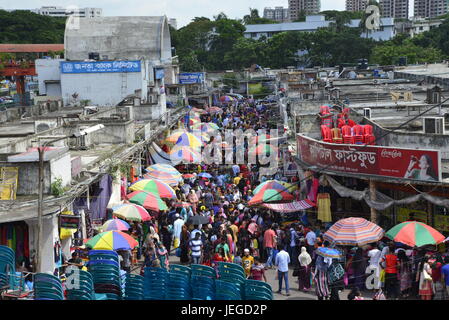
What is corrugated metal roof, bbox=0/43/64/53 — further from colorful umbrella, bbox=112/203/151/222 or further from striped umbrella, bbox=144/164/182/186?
colorful umbrella, bbox=112/203/151/222

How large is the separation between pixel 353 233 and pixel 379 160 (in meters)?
2.71

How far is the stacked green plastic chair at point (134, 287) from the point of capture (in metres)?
11.3

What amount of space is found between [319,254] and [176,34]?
3317 inches

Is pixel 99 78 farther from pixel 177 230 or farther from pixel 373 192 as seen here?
pixel 373 192

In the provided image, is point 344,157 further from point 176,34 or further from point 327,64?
point 176,34

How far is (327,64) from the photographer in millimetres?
81625

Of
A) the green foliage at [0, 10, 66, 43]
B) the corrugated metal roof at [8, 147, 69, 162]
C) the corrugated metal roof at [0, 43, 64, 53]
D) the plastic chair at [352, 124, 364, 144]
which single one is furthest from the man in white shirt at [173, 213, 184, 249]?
the green foliage at [0, 10, 66, 43]

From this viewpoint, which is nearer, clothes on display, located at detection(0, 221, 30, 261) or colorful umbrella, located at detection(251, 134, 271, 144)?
clothes on display, located at detection(0, 221, 30, 261)

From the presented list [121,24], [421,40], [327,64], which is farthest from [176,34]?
[121,24]

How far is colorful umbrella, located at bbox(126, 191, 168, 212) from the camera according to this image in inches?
691

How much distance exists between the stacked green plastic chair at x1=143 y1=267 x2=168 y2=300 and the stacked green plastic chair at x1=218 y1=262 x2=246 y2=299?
908 millimetres

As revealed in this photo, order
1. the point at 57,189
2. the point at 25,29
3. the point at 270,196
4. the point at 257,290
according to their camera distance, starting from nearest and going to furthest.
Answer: the point at 257,290, the point at 57,189, the point at 270,196, the point at 25,29

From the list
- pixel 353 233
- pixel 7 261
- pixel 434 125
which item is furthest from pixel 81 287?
pixel 434 125

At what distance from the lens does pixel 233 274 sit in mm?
10969
